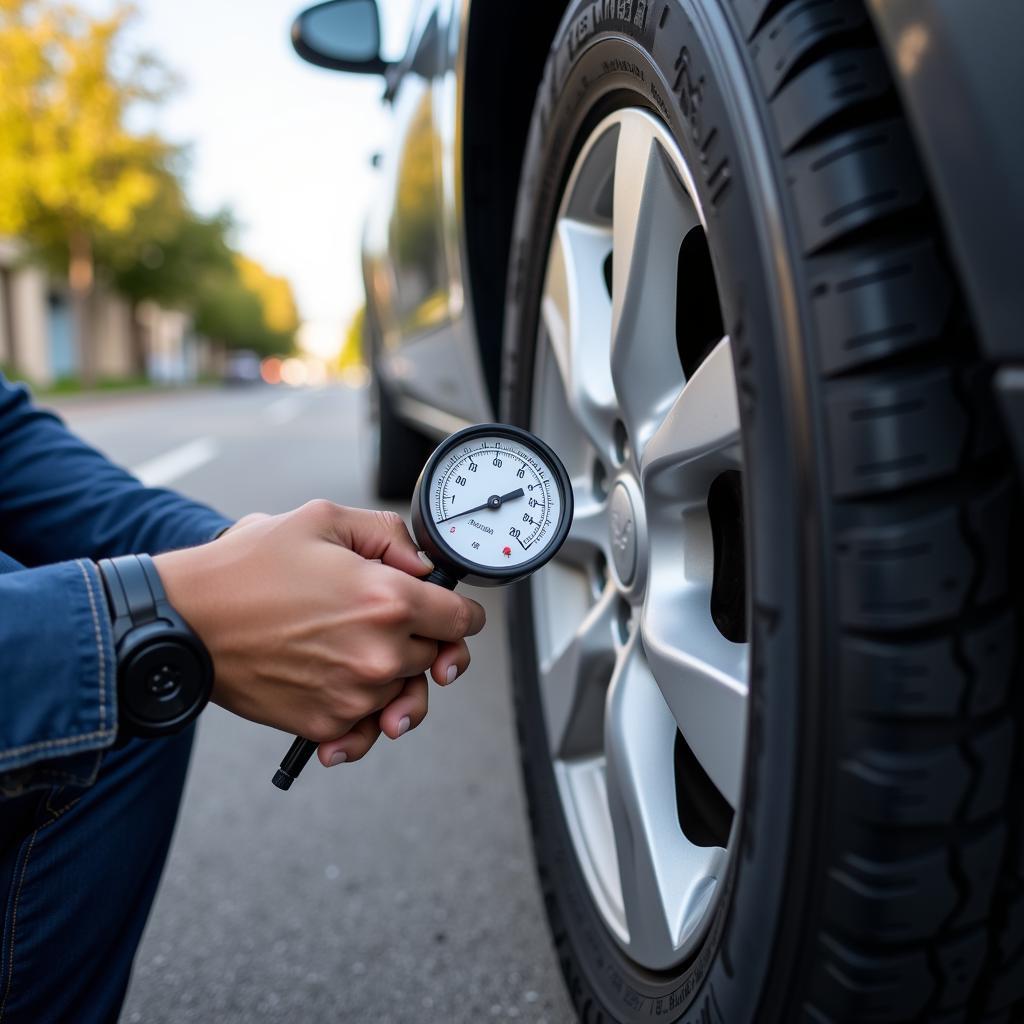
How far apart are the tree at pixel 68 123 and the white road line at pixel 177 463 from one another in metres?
15.5

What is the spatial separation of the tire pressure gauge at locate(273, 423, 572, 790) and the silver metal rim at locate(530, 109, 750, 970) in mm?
114

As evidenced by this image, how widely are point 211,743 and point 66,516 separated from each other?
1.08 meters

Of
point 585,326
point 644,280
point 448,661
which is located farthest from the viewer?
point 585,326

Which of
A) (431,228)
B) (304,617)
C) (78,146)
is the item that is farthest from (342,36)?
(78,146)

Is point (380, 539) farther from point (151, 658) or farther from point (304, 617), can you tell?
point (151, 658)

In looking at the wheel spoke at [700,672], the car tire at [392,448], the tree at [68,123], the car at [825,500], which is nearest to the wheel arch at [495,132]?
the car at [825,500]

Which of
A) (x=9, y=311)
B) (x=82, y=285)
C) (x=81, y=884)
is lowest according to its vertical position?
(x=9, y=311)

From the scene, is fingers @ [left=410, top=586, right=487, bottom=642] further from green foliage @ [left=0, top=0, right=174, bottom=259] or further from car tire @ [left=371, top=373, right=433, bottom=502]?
green foliage @ [left=0, top=0, right=174, bottom=259]

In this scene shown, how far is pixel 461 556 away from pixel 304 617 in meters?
0.19

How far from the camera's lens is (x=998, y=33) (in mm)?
560

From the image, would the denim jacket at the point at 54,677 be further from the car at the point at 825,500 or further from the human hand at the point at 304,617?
the car at the point at 825,500

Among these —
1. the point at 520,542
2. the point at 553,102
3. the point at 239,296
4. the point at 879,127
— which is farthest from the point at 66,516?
the point at 239,296

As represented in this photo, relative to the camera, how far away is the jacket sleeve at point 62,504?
136 centimetres

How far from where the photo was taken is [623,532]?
1.14 metres
